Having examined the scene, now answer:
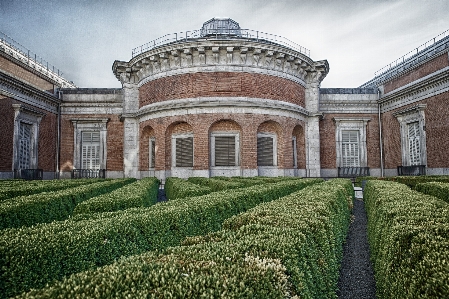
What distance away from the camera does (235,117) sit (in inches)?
741

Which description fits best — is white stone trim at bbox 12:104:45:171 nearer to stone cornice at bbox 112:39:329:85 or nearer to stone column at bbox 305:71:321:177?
stone cornice at bbox 112:39:329:85

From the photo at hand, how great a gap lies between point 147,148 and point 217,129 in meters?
5.39

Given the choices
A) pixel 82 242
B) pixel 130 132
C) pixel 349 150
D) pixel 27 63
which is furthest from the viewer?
pixel 349 150

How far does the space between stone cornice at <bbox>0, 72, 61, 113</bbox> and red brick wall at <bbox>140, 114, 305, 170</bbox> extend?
715cm

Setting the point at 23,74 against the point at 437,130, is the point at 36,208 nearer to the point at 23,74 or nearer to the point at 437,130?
the point at 23,74

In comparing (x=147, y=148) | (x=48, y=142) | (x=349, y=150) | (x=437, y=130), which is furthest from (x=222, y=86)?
(x=437, y=130)

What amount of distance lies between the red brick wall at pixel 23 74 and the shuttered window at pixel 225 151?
1256cm

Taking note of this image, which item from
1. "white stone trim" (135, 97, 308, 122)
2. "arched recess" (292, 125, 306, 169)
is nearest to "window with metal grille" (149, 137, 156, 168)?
"white stone trim" (135, 97, 308, 122)

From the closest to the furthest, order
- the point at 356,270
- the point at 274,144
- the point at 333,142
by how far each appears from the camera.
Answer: the point at 356,270 < the point at 274,144 < the point at 333,142

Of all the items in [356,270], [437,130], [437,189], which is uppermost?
[437,130]

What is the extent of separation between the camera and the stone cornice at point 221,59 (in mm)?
18781

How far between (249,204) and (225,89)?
40.9 feet

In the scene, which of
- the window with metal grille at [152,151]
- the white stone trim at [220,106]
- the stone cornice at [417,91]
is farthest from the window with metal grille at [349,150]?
the window with metal grille at [152,151]

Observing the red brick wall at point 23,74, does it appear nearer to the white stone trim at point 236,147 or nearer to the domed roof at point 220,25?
the domed roof at point 220,25
